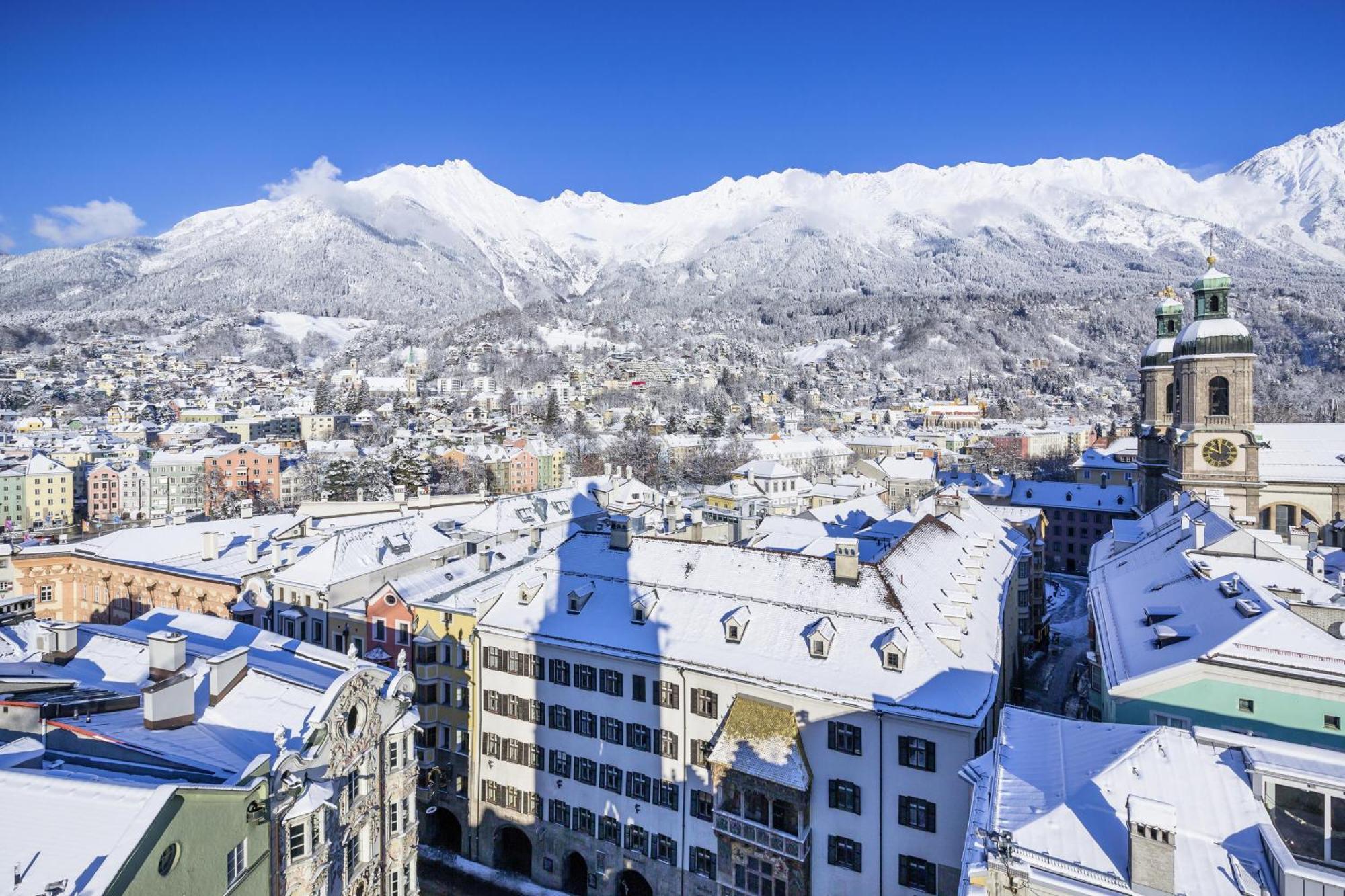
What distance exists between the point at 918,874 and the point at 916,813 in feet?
5.75

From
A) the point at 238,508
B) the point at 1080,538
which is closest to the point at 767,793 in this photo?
the point at 1080,538

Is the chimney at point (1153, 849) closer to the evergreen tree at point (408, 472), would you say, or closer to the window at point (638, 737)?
the window at point (638, 737)

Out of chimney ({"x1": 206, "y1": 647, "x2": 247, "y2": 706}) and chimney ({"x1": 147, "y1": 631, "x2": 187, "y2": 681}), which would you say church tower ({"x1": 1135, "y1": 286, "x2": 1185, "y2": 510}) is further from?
chimney ({"x1": 147, "y1": 631, "x2": 187, "y2": 681})

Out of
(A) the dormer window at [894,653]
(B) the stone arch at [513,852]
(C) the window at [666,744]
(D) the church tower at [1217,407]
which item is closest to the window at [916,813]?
(A) the dormer window at [894,653]

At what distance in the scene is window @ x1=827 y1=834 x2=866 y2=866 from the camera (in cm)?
2292

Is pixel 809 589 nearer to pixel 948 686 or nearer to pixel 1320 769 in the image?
pixel 948 686

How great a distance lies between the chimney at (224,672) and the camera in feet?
60.7

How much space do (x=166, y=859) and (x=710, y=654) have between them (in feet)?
54.4

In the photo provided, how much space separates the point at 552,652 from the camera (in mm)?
28797

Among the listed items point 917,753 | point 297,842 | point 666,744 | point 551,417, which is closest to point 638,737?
point 666,744

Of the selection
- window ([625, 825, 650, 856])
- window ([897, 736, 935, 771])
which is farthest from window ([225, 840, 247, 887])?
window ([897, 736, 935, 771])

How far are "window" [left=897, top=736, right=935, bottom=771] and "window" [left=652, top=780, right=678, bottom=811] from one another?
8.17 metres

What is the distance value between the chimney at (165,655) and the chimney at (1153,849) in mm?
21206

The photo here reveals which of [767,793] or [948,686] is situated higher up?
[948,686]
